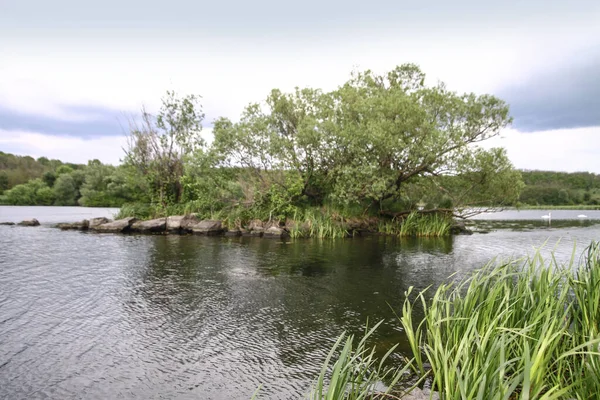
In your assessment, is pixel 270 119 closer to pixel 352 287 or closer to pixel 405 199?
pixel 405 199

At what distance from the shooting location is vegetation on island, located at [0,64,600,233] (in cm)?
2391

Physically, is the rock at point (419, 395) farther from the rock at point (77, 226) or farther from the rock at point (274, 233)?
the rock at point (77, 226)

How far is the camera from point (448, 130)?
77.7ft

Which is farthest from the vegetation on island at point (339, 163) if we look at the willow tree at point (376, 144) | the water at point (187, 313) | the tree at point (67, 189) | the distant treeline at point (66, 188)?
the tree at point (67, 189)

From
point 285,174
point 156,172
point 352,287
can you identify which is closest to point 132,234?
point 156,172

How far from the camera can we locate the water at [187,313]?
570cm

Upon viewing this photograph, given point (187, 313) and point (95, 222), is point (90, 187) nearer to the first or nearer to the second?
point (95, 222)

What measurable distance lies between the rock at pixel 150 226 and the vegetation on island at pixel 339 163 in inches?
110

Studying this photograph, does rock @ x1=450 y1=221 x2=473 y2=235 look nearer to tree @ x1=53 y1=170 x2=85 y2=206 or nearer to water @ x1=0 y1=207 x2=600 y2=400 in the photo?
water @ x1=0 y1=207 x2=600 y2=400

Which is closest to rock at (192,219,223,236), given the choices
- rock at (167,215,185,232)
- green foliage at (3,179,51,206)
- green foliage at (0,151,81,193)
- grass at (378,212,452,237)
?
rock at (167,215,185,232)

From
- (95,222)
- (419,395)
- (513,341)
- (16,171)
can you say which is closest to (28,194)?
(16,171)

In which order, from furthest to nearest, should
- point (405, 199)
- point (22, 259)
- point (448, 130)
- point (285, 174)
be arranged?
point (405, 199) < point (285, 174) < point (448, 130) < point (22, 259)

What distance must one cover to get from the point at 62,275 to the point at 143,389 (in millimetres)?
9403

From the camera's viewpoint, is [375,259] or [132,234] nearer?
[375,259]
